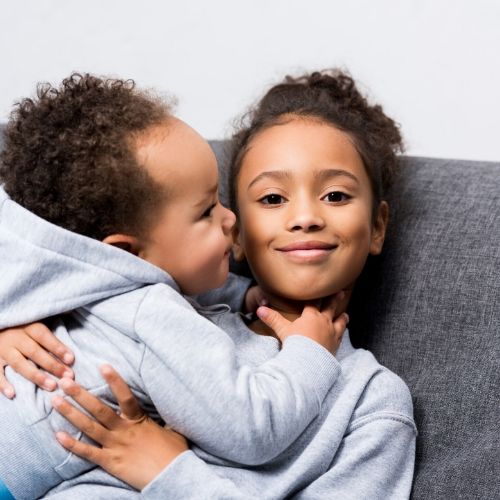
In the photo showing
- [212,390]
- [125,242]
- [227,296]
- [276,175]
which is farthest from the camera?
[227,296]

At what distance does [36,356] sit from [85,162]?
32 cm

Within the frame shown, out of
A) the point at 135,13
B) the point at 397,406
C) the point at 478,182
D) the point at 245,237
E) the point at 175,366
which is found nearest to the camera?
the point at 175,366

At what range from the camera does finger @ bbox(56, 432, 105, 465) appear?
134 centimetres

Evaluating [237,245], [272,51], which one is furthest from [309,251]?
[272,51]

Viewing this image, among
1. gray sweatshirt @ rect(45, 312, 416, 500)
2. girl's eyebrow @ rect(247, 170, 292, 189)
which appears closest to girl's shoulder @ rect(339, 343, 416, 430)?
gray sweatshirt @ rect(45, 312, 416, 500)

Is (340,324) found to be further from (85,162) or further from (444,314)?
(85,162)

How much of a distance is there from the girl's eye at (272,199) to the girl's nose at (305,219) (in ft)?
0.17

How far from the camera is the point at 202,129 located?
2613 mm

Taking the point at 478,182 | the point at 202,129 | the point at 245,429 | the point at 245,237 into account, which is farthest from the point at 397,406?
the point at 202,129

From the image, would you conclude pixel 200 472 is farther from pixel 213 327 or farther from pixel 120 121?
pixel 120 121

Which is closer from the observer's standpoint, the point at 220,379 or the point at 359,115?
the point at 220,379

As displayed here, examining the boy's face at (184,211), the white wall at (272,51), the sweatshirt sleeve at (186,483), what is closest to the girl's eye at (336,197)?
the boy's face at (184,211)

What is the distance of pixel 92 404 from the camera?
1.35m

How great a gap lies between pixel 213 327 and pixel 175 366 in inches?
3.9
